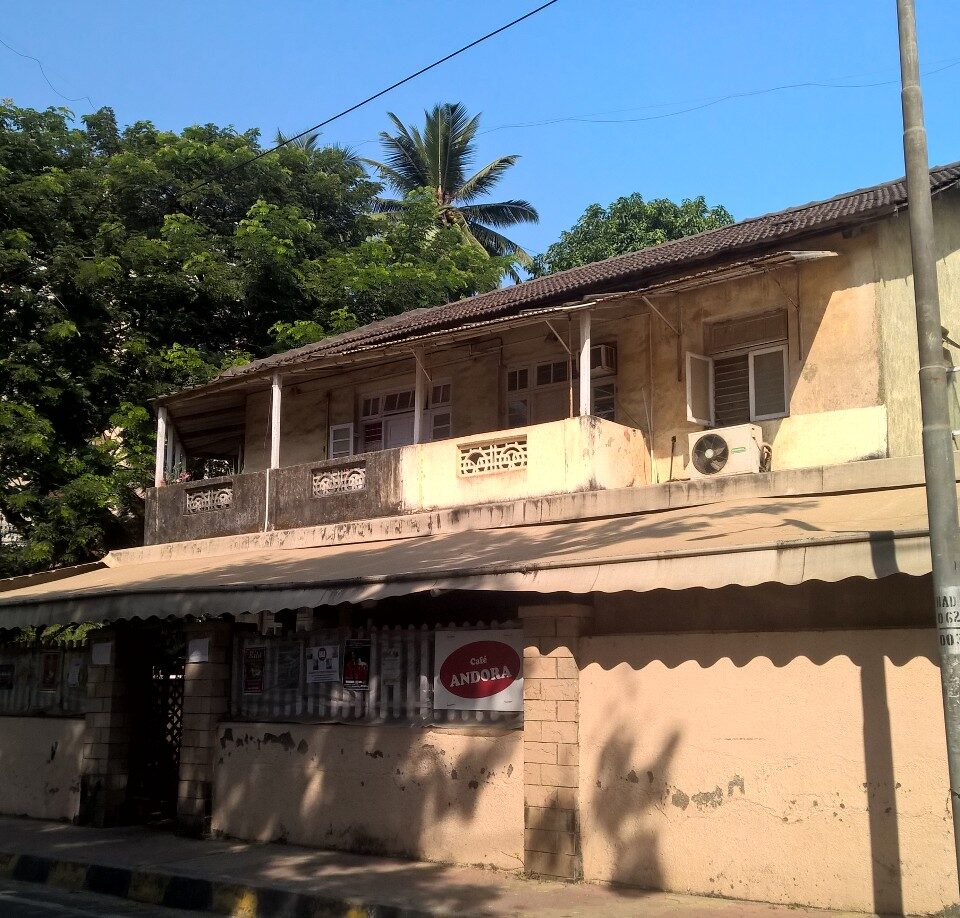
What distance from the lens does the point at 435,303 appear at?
2267 cm

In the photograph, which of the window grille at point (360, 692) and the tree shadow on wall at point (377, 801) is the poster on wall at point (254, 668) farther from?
the tree shadow on wall at point (377, 801)

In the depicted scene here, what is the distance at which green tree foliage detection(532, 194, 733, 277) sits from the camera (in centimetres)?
2939

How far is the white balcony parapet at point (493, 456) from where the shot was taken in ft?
40.7

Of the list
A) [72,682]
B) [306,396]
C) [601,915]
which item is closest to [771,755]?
[601,915]

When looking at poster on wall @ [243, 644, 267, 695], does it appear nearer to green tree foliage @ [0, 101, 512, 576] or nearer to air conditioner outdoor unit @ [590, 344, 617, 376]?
air conditioner outdoor unit @ [590, 344, 617, 376]

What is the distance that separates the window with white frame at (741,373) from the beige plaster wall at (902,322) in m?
1.21

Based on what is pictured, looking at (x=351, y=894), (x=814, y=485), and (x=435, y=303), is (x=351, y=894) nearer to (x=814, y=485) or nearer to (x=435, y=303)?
(x=814, y=485)

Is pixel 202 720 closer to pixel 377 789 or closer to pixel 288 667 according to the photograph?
pixel 288 667

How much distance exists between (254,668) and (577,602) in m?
4.09

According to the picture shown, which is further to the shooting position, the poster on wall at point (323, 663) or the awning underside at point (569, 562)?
the poster on wall at point (323, 663)

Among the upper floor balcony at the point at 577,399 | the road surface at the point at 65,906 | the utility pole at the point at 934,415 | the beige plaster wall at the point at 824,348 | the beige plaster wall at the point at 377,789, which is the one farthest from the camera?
the upper floor balcony at the point at 577,399

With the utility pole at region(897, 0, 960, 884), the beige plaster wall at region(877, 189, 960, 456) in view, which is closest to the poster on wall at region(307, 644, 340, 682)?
the beige plaster wall at region(877, 189, 960, 456)

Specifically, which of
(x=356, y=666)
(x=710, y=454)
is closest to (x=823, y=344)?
(x=710, y=454)

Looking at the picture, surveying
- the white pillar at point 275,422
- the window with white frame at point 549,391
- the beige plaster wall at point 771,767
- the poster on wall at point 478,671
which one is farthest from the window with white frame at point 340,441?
the beige plaster wall at point 771,767
